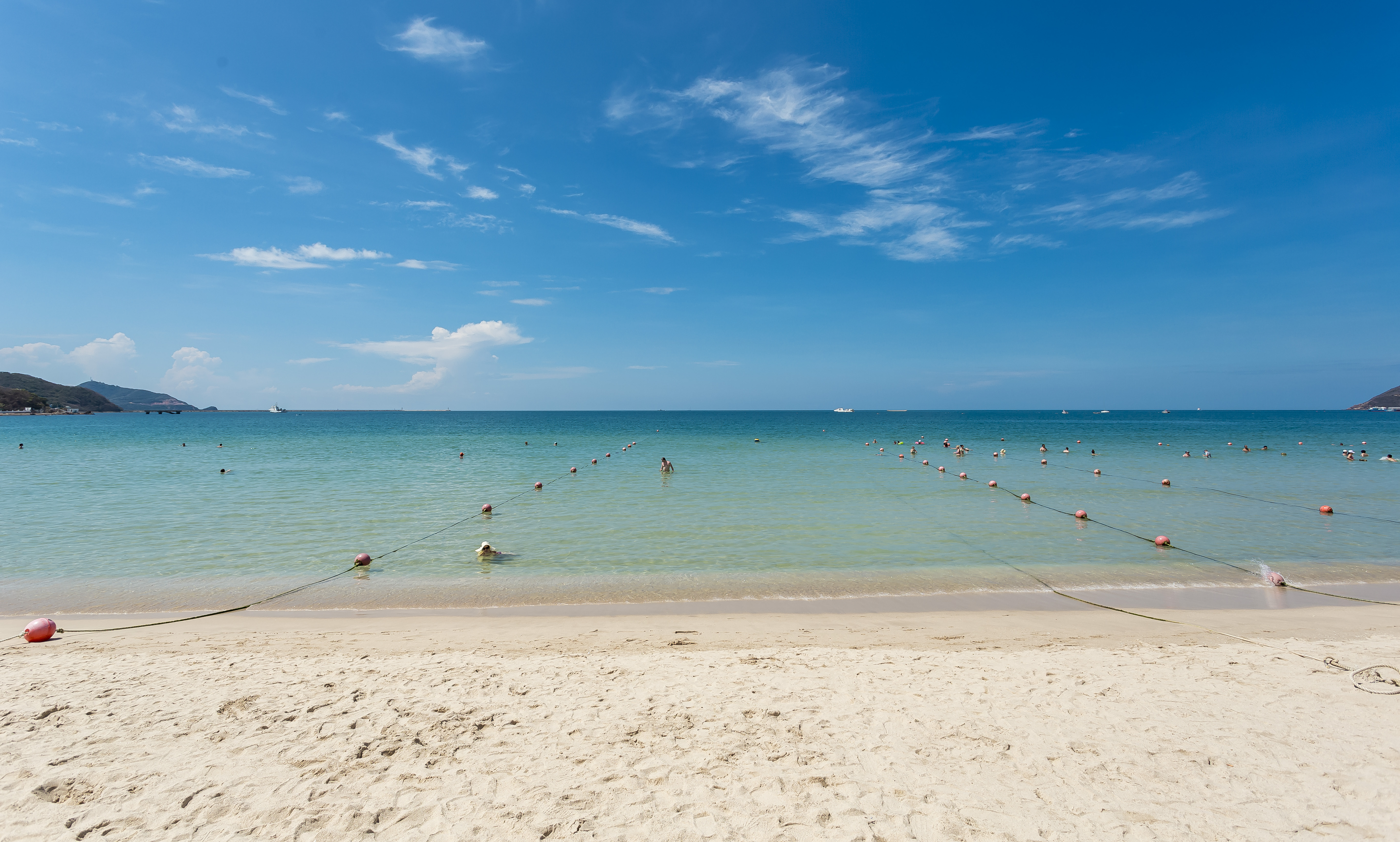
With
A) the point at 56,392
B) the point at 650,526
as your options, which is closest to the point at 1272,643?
the point at 650,526

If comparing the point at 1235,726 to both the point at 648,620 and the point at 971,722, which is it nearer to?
the point at 971,722

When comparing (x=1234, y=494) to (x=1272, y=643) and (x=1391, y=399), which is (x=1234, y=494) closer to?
(x=1272, y=643)

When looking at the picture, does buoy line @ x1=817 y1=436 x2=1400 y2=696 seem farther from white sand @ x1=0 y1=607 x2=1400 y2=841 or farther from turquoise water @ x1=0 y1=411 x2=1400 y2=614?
turquoise water @ x1=0 y1=411 x2=1400 y2=614

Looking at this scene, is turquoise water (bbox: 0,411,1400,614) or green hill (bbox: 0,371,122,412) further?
green hill (bbox: 0,371,122,412)

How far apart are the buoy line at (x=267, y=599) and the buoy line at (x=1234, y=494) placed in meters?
27.0

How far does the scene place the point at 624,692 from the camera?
21.4 feet

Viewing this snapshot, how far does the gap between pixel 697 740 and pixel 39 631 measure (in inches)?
376

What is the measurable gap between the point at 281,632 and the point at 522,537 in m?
7.05

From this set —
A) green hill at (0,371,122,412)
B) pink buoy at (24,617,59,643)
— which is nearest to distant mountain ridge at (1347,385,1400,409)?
pink buoy at (24,617,59,643)

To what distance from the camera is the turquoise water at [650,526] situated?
11.7 m

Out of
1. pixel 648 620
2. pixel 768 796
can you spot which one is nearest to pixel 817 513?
pixel 648 620

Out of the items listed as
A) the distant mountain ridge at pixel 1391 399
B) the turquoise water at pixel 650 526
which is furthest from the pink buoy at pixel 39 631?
the distant mountain ridge at pixel 1391 399

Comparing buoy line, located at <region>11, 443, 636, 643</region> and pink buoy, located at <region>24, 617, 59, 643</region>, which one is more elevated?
Result: pink buoy, located at <region>24, 617, 59, 643</region>

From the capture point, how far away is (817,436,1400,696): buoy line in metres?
6.48
